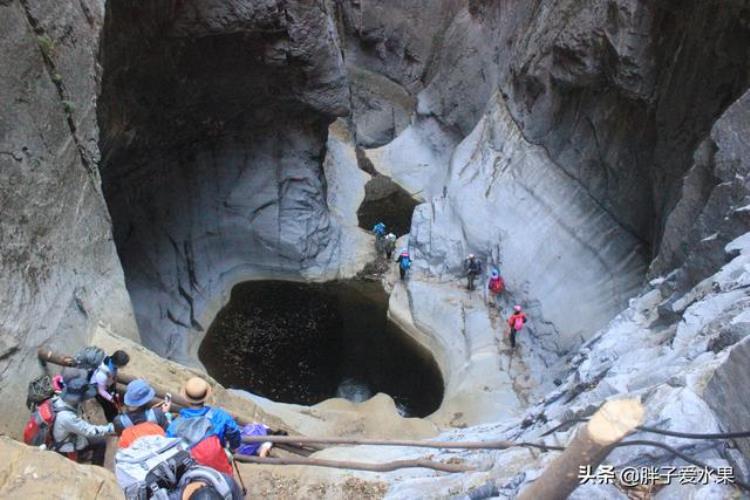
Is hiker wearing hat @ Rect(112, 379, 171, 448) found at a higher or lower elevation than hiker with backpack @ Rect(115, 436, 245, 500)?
lower

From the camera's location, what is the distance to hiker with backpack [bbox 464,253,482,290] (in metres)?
17.5

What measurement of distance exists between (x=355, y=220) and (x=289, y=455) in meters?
16.0

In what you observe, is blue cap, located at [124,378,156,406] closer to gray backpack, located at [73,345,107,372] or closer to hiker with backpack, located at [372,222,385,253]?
gray backpack, located at [73,345,107,372]

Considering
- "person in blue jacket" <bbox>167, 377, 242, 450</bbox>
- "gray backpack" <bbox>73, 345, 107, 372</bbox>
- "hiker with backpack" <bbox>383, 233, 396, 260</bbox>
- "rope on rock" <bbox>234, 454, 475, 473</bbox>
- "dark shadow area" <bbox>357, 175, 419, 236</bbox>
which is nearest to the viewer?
"person in blue jacket" <bbox>167, 377, 242, 450</bbox>

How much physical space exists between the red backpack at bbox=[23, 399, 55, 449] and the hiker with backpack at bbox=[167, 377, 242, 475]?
76.9 inches

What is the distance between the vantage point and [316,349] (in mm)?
16203

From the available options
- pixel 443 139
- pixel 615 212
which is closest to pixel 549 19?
pixel 615 212

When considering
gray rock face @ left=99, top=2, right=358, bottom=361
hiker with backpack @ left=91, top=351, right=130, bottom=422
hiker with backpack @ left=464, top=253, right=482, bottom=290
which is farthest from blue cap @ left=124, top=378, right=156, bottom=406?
hiker with backpack @ left=464, top=253, right=482, bottom=290

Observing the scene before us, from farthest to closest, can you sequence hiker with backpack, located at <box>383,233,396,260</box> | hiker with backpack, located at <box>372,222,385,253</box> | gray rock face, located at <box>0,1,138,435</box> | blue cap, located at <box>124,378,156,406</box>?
hiker with backpack, located at <box>372,222,385,253</box>, hiker with backpack, located at <box>383,233,396,260</box>, gray rock face, located at <box>0,1,138,435</box>, blue cap, located at <box>124,378,156,406</box>

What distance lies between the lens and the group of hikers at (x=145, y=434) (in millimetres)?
Answer: 3650

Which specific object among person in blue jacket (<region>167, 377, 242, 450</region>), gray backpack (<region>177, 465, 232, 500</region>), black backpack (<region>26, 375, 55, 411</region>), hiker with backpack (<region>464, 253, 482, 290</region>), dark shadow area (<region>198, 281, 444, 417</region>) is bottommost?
dark shadow area (<region>198, 281, 444, 417</region>)

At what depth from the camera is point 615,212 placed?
13695mm

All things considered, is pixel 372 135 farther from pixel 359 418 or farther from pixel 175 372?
pixel 175 372

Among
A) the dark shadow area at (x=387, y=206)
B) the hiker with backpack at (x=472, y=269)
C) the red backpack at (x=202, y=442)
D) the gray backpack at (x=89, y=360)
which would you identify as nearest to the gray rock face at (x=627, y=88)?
the hiker with backpack at (x=472, y=269)
